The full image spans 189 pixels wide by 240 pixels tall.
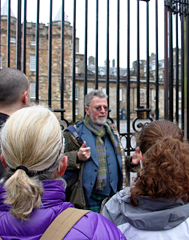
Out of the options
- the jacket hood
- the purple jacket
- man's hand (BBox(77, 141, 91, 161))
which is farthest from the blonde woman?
man's hand (BBox(77, 141, 91, 161))

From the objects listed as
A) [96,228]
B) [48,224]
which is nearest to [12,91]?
[48,224]

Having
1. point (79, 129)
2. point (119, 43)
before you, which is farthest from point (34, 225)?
point (119, 43)

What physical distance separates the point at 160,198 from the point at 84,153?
1.24 meters

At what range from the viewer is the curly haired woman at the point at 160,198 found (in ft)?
3.97

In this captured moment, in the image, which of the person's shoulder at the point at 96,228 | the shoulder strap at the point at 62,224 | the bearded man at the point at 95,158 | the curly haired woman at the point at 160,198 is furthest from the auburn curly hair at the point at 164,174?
the bearded man at the point at 95,158

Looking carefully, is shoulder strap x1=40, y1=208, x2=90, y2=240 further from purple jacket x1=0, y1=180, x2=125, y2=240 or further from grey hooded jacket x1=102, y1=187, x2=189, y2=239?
grey hooded jacket x1=102, y1=187, x2=189, y2=239

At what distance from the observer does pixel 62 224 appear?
944mm

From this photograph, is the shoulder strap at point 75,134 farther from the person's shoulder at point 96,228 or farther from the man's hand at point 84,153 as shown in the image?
the person's shoulder at point 96,228

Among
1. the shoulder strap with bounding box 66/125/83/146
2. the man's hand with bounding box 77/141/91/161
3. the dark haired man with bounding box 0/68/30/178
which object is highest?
the dark haired man with bounding box 0/68/30/178

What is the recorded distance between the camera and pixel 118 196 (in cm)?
145

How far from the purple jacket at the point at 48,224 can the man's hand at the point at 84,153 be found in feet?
4.24

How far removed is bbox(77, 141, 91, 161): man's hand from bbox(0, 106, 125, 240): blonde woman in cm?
126

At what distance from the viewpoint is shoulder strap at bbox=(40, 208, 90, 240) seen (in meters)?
0.90

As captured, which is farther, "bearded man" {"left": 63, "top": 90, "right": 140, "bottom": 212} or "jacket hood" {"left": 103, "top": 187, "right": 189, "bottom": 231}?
"bearded man" {"left": 63, "top": 90, "right": 140, "bottom": 212}
